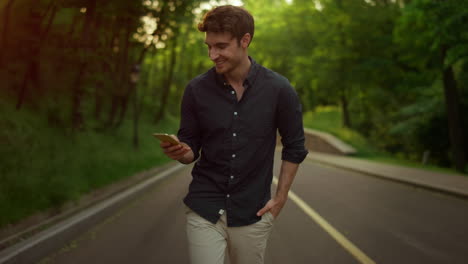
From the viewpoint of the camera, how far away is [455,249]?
6.20m

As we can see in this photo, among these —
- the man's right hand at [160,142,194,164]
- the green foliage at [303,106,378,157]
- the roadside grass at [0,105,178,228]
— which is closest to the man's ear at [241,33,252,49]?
the man's right hand at [160,142,194,164]

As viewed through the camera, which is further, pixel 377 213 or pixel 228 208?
pixel 377 213

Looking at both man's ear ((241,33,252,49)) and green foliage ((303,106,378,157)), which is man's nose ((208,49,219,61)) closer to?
man's ear ((241,33,252,49))

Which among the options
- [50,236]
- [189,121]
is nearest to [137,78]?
[50,236]

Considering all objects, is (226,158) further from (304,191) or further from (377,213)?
(304,191)

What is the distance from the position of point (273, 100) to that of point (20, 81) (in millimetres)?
12414

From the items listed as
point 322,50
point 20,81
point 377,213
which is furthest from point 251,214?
point 322,50

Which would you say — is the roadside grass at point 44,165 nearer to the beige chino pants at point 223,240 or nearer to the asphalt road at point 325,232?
the asphalt road at point 325,232

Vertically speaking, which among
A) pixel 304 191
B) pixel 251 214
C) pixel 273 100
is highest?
pixel 273 100

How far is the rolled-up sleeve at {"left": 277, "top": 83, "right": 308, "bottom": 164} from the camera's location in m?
2.77

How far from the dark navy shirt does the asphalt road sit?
10.2ft

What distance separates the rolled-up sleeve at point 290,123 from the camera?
9.09 feet

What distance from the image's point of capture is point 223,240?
2.71 metres

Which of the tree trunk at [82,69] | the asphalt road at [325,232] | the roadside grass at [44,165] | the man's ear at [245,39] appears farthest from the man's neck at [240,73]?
the tree trunk at [82,69]
